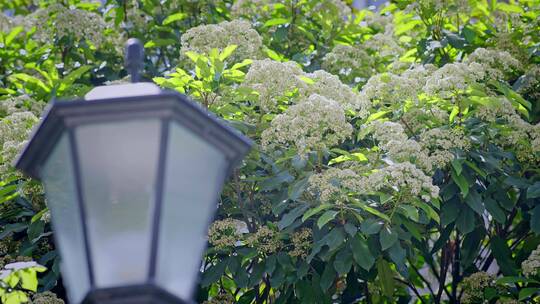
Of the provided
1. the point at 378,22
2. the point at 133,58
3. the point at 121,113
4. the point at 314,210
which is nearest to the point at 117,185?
the point at 121,113

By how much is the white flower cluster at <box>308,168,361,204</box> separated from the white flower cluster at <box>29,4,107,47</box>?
291 cm

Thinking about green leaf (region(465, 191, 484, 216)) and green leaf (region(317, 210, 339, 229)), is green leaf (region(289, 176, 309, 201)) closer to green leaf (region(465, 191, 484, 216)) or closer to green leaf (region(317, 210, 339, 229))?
green leaf (region(317, 210, 339, 229))

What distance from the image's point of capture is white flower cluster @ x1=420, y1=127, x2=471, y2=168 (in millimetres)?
5781

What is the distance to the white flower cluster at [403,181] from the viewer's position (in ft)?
17.4

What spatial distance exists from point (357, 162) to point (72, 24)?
2.91 m

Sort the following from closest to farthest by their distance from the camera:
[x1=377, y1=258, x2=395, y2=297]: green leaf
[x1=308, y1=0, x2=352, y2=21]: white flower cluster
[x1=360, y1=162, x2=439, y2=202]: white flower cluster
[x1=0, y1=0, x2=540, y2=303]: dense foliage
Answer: [x1=360, y1=162, x2=439, y2=202]: white flower cluster, [x1=0, y1=0, x2=540, y2=303]: dense foliage, [x1=377, y1=258, x2=395, y2=297]: green leaf, [x1=308, y1=0, x2=352, y2=21]: white flower cluster

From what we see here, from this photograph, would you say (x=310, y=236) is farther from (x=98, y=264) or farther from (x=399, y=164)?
(x=98, y=264)

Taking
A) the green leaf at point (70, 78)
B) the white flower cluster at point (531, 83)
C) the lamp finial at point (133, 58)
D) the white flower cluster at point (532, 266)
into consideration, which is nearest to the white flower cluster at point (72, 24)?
the green leaf at point (70, 78)

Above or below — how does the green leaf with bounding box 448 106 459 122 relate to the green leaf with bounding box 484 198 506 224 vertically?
above

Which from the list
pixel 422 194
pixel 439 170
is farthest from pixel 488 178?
pixel 422 194

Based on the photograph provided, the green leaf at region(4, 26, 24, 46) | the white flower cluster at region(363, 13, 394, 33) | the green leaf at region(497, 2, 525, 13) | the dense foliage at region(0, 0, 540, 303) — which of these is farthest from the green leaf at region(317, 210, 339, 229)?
the green leaf at region(4, 26, 24, 46)

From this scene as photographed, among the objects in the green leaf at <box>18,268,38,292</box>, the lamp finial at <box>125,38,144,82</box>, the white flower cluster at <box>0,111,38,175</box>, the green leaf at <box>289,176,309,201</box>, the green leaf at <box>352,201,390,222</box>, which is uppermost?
the lamp finial at <box>125,38,144,82</box>

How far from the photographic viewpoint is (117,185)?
271 centimetres

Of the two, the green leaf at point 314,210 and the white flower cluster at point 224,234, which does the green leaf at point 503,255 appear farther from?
the white flower cluster at point 224,234
